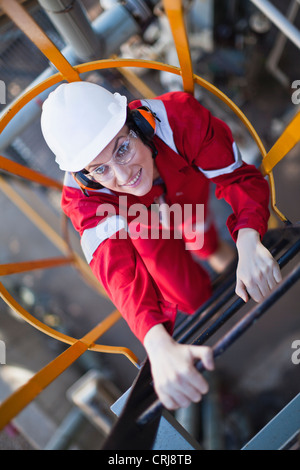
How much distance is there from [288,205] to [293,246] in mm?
2768

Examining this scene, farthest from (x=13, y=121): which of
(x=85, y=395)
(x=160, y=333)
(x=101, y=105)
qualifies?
(x=85, y=395)

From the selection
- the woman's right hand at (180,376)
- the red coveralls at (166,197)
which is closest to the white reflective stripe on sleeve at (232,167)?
the red coveralls at (166,197)

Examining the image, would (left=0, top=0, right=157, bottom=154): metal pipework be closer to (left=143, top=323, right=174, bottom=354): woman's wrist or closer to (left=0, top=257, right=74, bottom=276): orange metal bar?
(left=0, top=257, right=74, bottom=276): orange metal bar

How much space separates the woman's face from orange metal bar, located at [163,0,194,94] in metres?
0.45

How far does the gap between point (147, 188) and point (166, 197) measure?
0.47 metres

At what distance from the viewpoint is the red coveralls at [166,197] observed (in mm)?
1669

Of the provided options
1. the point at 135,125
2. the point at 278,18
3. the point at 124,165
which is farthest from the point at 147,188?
the point at 278,18

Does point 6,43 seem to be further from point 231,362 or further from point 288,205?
point 231,362

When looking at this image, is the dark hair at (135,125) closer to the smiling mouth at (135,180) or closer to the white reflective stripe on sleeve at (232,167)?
the smiling mouth at (135,180)

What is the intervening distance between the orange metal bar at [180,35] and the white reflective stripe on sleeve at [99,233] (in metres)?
0.83

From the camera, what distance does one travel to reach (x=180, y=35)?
1.67 metres

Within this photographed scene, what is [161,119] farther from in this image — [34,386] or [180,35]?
[34,386]

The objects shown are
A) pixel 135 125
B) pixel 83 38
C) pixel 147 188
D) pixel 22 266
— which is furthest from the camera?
pixel 83 38

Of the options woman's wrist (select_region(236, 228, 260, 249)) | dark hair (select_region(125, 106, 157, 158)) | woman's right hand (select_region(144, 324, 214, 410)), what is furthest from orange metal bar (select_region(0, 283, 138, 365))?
dark hair (select_region(125, 106, 157, 158))
